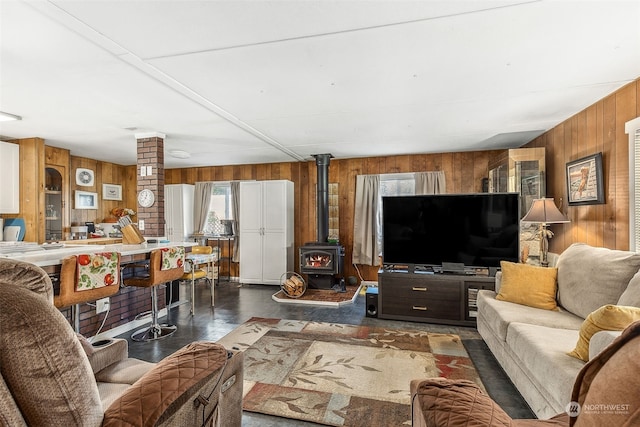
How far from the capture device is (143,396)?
98 centimetres

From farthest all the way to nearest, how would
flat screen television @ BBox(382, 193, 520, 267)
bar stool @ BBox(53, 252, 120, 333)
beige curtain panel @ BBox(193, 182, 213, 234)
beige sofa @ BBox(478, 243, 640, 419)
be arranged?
beige curtain panel @ BBox(193, 182, 213, 234)
flat screen television @ BBox(382, 193, 520, 267)
bar stool @ BBox(53, 252, 120, 333)
beige sofa @ BBox(478, 243, 640, 419)

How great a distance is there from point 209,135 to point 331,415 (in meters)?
3.51

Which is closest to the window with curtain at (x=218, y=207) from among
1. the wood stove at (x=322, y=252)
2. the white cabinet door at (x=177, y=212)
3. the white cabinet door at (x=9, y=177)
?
the white cabinet door at (x=177, y=212)

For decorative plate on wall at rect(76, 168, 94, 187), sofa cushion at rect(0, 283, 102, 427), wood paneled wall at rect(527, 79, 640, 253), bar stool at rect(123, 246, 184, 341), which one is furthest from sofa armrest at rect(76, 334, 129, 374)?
decorative plate on wall at rect(76, 168, 94, 187)

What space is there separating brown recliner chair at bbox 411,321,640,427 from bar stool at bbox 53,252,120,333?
2453mm

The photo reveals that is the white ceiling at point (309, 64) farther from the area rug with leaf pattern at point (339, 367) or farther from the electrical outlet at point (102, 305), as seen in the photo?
the area rug with leaf pattern at point (339, 367)

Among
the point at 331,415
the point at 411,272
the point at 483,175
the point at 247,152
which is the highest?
the point at 247,152

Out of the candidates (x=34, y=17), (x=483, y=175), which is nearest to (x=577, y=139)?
(x=483, y=175)

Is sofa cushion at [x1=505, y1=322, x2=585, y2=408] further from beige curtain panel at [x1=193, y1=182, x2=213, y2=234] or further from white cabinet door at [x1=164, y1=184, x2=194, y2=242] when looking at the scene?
white cabinet door at [x1=164, y1=184, x2=194, y2=242]

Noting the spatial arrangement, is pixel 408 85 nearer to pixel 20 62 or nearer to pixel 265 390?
pixel 265 390

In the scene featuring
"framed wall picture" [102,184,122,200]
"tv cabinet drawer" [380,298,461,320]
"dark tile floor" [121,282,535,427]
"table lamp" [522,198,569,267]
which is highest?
"framed wall picture" [102,184,122,200]

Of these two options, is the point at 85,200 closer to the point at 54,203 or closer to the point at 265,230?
the point at 54,203

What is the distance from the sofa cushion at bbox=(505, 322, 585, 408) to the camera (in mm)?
1491

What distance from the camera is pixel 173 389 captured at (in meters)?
1.03
